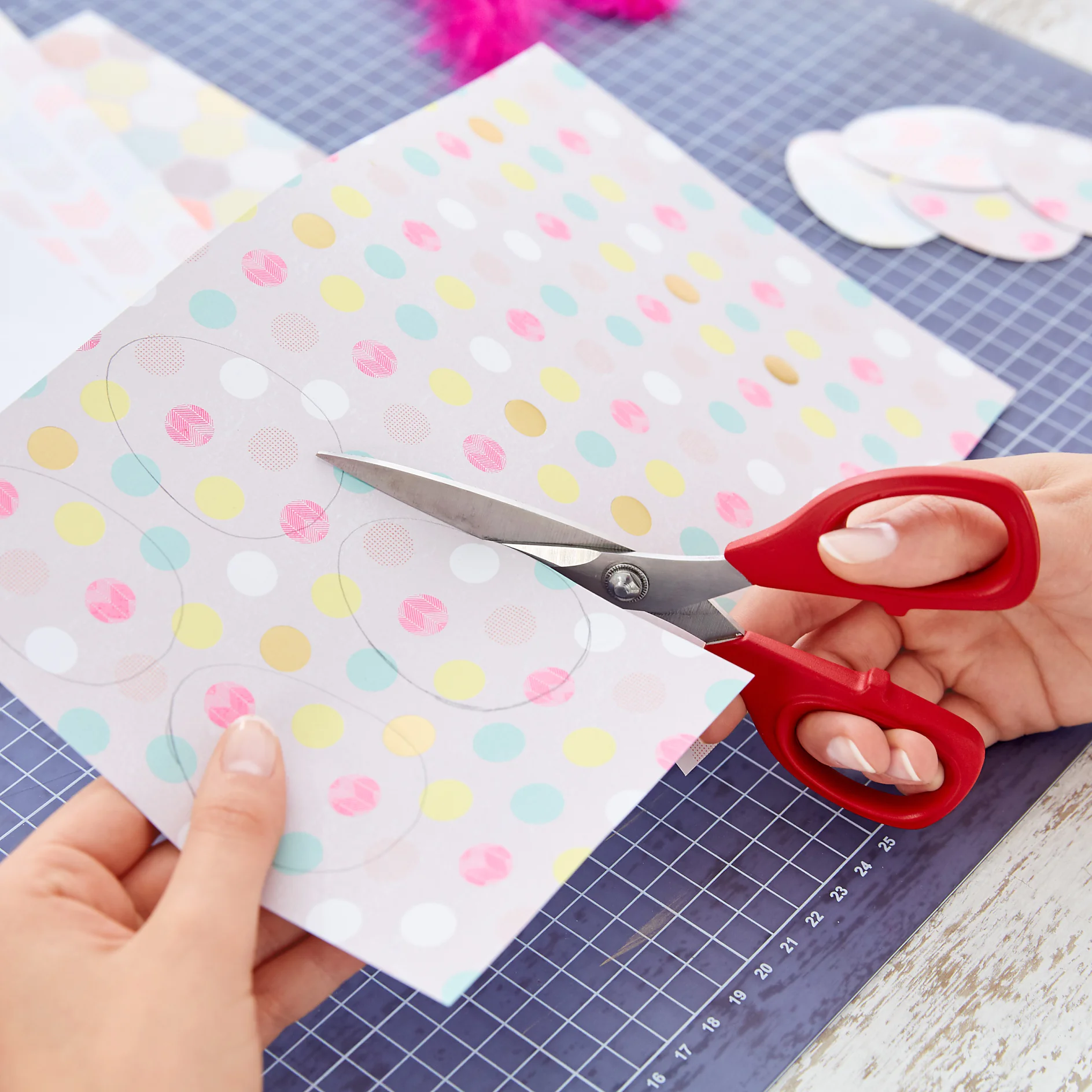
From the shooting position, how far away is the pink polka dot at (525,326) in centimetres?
90

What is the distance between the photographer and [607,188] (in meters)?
1.05

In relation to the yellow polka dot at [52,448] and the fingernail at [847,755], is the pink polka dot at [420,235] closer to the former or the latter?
the yellow polka dot at [52,448]

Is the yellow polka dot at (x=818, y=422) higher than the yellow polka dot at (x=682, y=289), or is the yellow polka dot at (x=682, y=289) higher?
the yellow polka dot at (x=682, y=289)

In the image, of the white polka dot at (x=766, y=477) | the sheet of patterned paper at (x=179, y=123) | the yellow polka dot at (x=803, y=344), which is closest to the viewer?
the white polka dot at (x=766, y=477)

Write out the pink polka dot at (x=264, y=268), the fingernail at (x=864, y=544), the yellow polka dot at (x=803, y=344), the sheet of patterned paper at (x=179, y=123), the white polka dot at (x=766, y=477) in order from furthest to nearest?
the sheet of patterned paper at (x=179, y=123) < the yellow polka dot at (x=803, y=344) < the white polka dot at (x=766, y=477) < the pink polka dot at (x=264, y=268) < the fingernail at (x=864, y=544)

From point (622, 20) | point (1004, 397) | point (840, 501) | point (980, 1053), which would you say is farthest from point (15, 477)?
point (622, 20)

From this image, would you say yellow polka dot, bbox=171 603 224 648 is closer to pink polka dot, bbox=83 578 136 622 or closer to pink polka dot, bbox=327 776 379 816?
pink polka dot, bbox=83 578 136 622

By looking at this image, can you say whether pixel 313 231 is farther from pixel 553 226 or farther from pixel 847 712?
pixel 847 712

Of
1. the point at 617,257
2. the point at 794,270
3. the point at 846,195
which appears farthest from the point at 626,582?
the point at 846,195

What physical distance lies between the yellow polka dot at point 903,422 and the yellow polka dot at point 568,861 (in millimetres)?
559

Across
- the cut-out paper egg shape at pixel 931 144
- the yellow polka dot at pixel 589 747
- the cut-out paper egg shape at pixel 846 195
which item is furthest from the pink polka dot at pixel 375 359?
the cut-out paper egg shape at pixel 931 144

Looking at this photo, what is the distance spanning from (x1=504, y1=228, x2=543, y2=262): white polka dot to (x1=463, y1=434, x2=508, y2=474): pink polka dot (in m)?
0.20

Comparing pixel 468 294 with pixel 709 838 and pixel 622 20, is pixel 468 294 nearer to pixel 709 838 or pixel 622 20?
pixel 709 838

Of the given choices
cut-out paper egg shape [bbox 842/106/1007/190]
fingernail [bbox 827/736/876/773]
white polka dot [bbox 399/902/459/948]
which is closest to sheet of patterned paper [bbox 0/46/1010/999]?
white polka dot [bbox 399/902/459/948]
